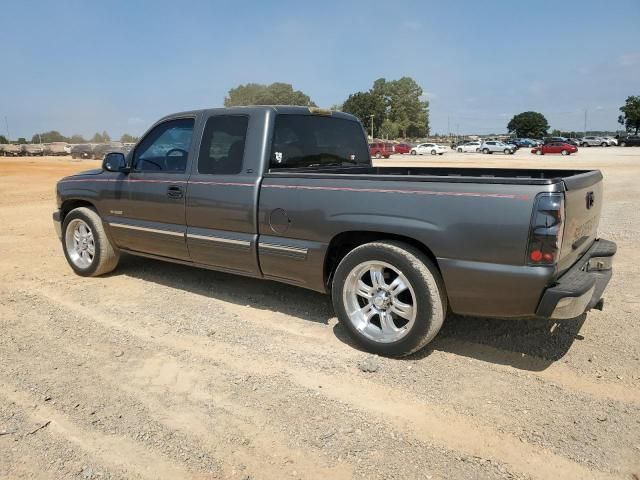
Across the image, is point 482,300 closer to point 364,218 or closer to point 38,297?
point 364,218

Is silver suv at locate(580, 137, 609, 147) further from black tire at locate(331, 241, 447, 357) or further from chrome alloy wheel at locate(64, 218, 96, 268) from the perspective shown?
black tire at locate(331, 241, 447, 357)

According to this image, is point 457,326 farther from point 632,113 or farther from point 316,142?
point 632,113

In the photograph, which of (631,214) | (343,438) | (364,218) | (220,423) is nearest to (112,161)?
(364,218)

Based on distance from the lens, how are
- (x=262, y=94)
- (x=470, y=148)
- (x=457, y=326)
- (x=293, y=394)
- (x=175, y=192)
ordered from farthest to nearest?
(x=262, y=94) < (x=470, y=148) < (x=175, y=192) < (x=457, y=326) < (x=293, y=394)

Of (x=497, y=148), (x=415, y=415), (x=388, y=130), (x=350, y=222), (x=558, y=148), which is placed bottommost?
(x=415, y=415)

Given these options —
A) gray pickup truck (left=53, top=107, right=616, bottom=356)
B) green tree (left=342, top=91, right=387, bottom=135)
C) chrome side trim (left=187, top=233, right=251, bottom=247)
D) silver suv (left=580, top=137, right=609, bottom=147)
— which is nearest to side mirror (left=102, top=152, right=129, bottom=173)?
gray pickup truck (left=53, top=107, right=616, bottom=356)

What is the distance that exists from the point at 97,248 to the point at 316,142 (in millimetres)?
2754

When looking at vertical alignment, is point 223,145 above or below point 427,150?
below

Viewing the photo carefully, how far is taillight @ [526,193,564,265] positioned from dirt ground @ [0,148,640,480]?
35.4 inches

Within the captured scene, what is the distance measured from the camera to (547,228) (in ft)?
10.2

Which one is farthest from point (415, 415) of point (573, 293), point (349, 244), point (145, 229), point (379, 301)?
point (145, 229)

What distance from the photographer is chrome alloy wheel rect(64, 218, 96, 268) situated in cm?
598

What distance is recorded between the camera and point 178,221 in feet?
16.3

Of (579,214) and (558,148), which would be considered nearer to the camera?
(579,214)
